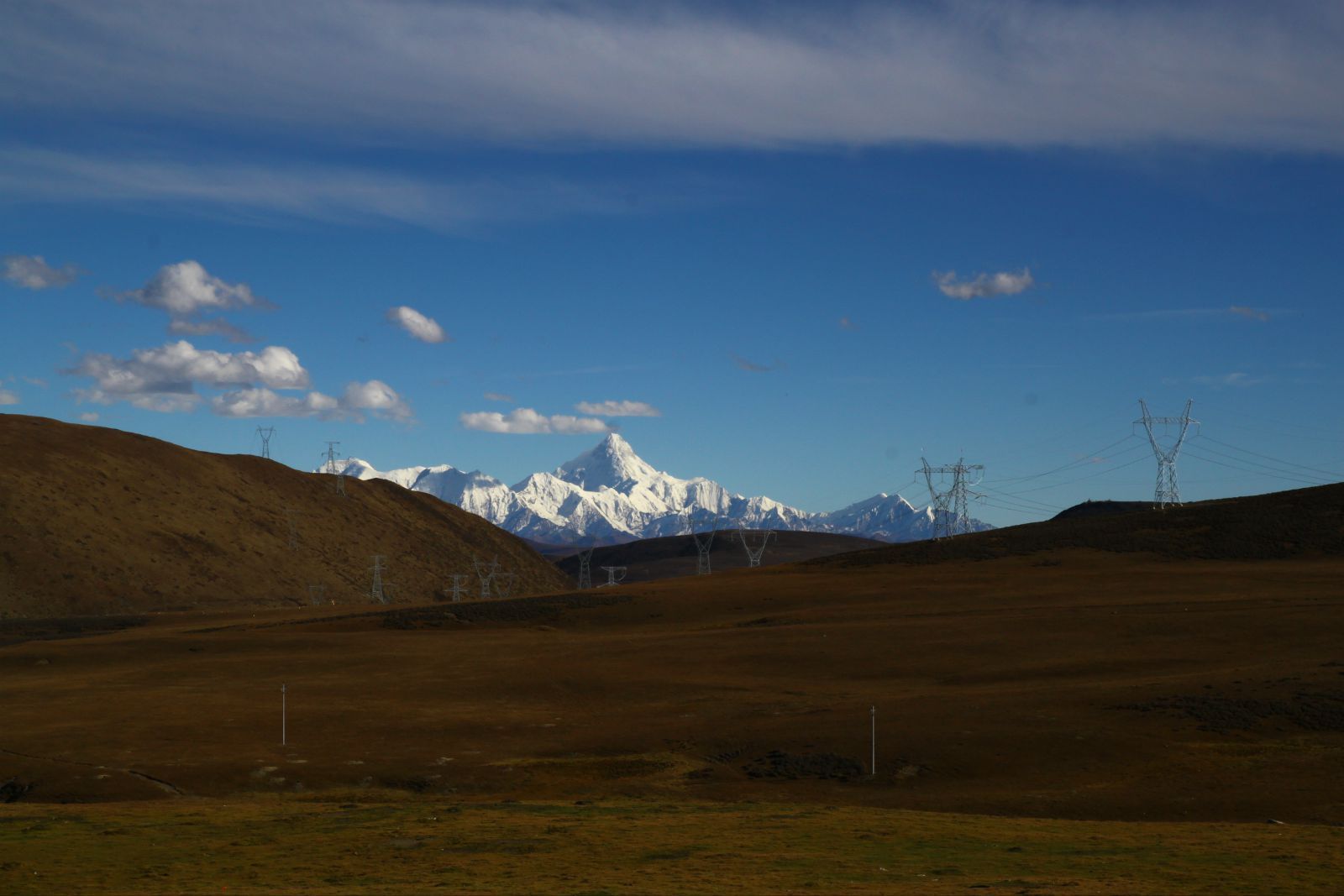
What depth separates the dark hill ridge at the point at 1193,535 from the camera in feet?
389

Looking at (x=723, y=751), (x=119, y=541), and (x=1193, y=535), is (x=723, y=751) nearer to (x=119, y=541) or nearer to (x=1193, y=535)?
(x=1193, y=535)

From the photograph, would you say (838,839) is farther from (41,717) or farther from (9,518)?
(9,518)

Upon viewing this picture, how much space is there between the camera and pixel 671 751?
171 feet

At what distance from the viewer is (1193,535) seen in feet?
409

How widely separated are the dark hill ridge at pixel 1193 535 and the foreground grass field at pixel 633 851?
293 ft

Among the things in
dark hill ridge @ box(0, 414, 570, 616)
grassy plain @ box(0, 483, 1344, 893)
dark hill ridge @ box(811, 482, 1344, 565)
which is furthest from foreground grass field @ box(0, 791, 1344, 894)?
dark hill ridge @ box(0, 414, 570, 616)

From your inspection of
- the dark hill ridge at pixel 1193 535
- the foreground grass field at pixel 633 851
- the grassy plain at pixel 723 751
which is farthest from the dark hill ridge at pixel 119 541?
the foreground grass field at pixel 633 851

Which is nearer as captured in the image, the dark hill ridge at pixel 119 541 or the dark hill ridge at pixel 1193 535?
the dark hill ridge at pixel 1193 535

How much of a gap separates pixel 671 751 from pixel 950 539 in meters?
89.8

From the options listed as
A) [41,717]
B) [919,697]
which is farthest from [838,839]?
[41,717]

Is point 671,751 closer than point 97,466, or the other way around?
point 671,751

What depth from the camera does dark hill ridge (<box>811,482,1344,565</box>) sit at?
118 metres

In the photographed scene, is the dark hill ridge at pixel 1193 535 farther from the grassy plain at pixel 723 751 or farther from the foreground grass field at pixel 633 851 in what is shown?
the foreground grass field at pixel 633 851

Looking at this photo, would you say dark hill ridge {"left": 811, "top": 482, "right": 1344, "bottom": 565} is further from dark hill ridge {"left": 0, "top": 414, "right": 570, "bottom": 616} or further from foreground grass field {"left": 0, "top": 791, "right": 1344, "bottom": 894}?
foreground grass field {"left": 0, "top": 791, "right": 1344, "bottom": 894}
